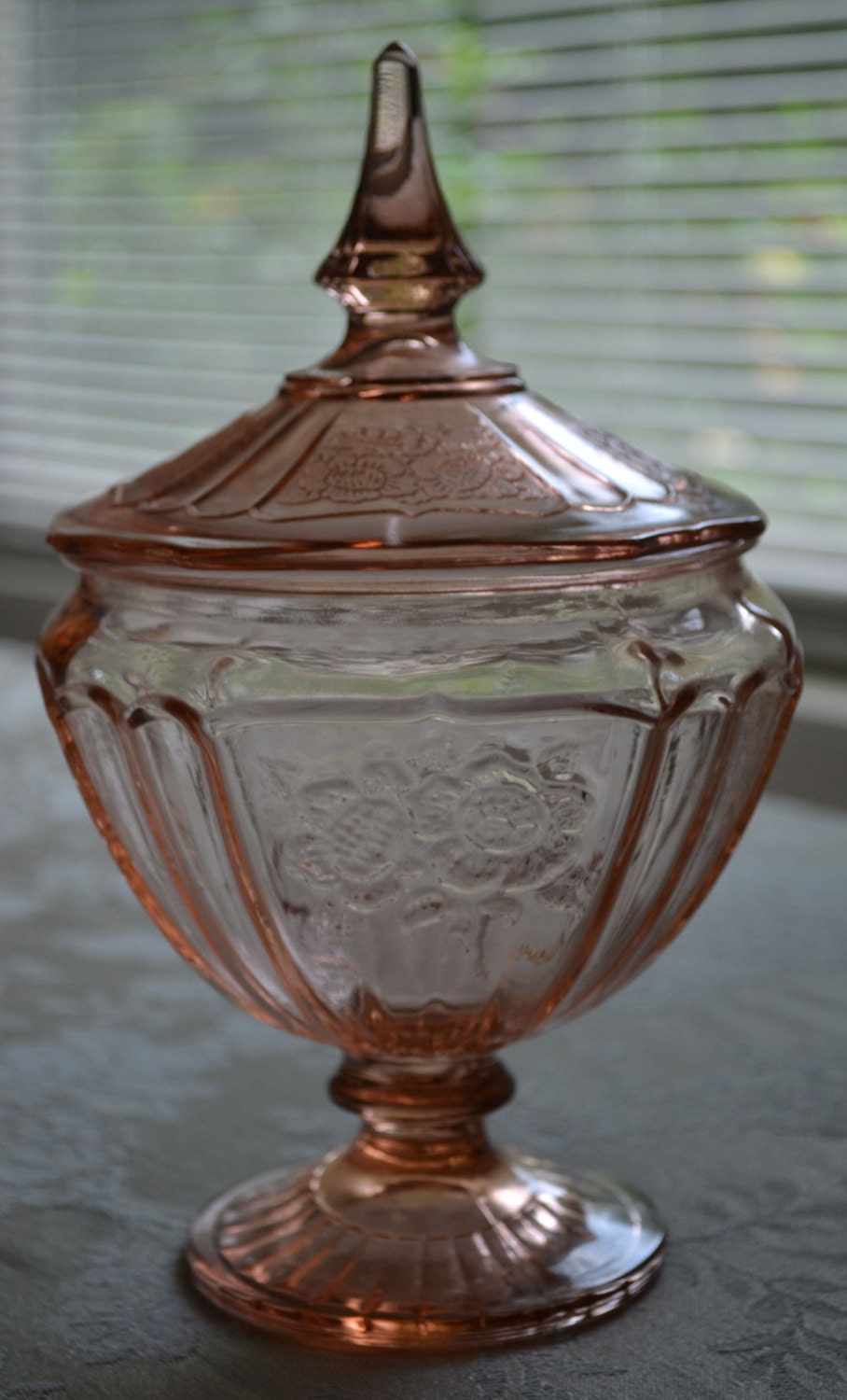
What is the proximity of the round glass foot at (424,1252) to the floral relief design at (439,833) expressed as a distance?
10 cm

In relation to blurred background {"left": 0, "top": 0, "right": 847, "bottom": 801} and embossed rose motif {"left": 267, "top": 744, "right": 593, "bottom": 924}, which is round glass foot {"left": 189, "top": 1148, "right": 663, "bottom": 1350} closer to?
embossed rose motif {"left": 267, "top": 744, "right": 593, "bottom": 924}

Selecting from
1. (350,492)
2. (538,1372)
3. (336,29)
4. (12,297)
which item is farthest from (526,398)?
(12,297)

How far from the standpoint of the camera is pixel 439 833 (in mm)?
428

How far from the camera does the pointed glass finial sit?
0.48 m

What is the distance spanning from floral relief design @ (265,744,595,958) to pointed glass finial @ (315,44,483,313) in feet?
0.45

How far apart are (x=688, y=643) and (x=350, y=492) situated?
3.5 inches

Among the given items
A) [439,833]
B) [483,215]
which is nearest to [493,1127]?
[439,833]

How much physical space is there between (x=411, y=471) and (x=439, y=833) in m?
0.09

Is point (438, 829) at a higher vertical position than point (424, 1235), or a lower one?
higher

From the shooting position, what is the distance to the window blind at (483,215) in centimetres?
160

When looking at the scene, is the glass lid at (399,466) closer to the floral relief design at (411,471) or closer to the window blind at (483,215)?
the floral relief design at (411,471)

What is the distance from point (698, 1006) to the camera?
2.37ft

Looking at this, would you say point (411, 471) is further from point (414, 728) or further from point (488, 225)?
point (488, 225)

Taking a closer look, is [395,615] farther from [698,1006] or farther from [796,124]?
[796,124]
